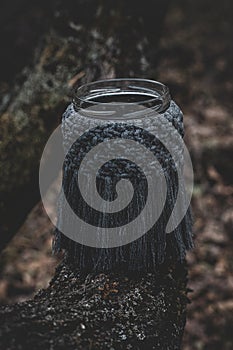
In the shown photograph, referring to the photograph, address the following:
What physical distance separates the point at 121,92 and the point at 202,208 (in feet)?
5.84

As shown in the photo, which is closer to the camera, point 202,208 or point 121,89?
point 121,89

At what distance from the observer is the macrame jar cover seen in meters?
1.73

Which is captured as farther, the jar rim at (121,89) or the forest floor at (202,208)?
the forest floor at (202,208)

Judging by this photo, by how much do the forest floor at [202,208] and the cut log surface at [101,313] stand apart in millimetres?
613

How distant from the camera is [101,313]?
5.32 feet

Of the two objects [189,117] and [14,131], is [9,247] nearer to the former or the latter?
[14,131]

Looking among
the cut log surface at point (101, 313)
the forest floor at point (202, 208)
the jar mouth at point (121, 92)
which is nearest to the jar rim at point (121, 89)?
the jar mouth at point (121, 92)

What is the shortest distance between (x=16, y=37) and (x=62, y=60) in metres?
1.65

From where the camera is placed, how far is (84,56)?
9.71 ft

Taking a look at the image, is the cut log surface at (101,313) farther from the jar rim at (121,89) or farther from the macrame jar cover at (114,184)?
the jar rim at (121,89)

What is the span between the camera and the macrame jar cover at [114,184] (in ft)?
5.67

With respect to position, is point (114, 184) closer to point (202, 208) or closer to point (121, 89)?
point (121, 89)

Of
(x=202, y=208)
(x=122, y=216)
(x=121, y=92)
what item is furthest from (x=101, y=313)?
(x=202, y=208)

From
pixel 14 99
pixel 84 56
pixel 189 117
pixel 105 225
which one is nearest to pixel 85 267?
pixel 105 225
